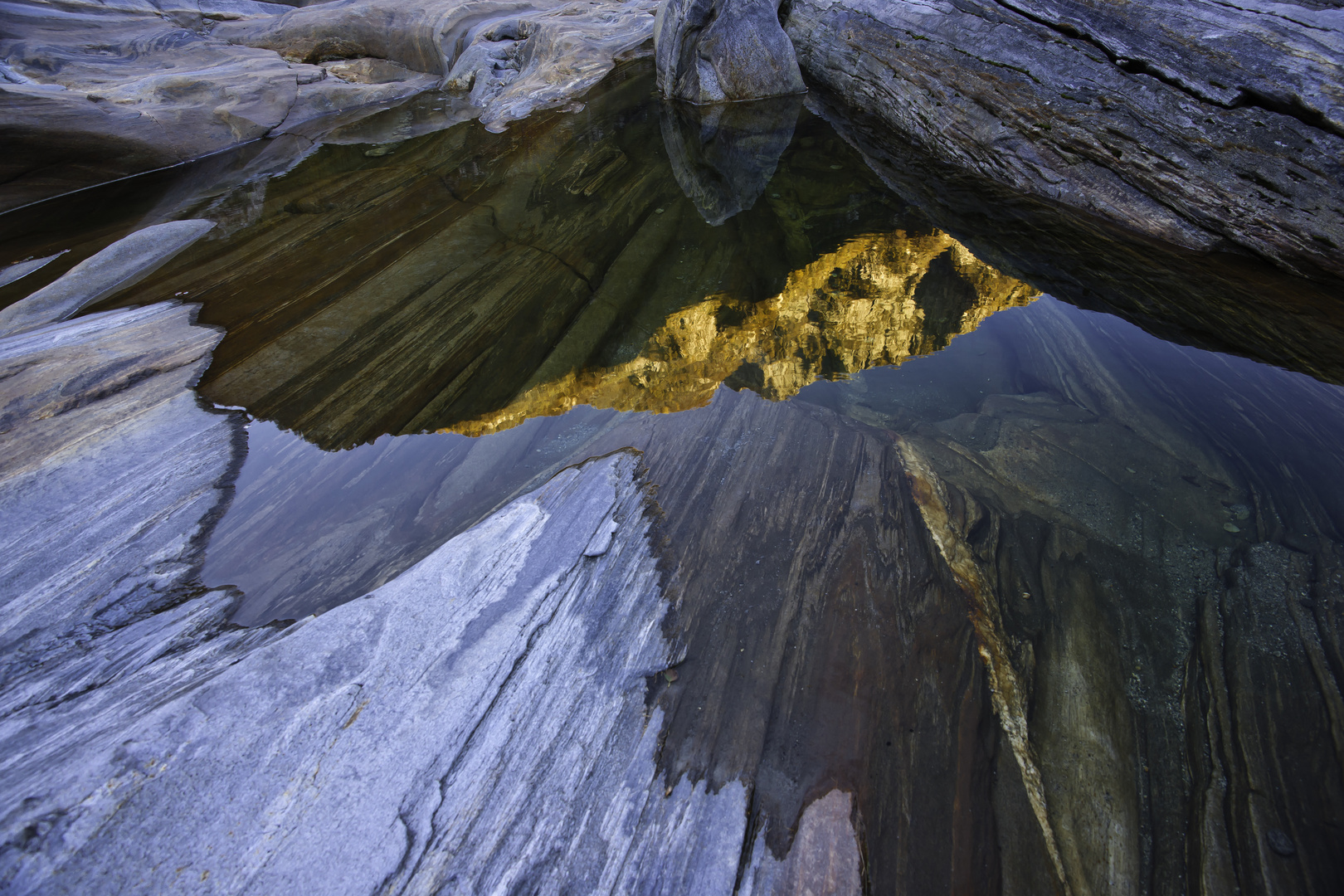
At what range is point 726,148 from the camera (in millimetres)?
4891

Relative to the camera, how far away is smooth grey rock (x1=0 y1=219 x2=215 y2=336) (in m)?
3.13

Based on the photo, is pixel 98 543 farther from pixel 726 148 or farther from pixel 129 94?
pixel 129 94

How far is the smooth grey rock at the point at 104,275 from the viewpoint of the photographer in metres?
3.13

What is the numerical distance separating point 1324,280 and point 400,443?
155 inches

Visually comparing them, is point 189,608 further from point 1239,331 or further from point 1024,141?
point 1024,141

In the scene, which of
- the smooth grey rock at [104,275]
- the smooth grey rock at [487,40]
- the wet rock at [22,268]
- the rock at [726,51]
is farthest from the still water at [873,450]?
the smooth grey rock at [487,40]

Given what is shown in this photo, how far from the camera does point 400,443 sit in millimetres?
2225

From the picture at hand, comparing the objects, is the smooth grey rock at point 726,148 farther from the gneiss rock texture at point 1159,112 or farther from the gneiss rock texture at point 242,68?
the gneiss rock texture at point 242,68

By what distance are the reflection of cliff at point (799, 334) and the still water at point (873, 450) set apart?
0.02 m

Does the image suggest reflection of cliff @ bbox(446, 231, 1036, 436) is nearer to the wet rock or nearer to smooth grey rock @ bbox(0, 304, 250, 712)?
smooth grey rock @ bbox(0, 304, 250, 712)

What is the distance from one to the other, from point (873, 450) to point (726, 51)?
5.66 meters

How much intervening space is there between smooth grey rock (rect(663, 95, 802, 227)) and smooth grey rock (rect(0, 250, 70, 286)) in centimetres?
429

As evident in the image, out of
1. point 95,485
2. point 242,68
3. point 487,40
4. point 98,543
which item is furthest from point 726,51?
point 98,543

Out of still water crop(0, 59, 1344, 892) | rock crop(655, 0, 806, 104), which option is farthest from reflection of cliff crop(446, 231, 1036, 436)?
rock crop(655, 0, 806, 104)
